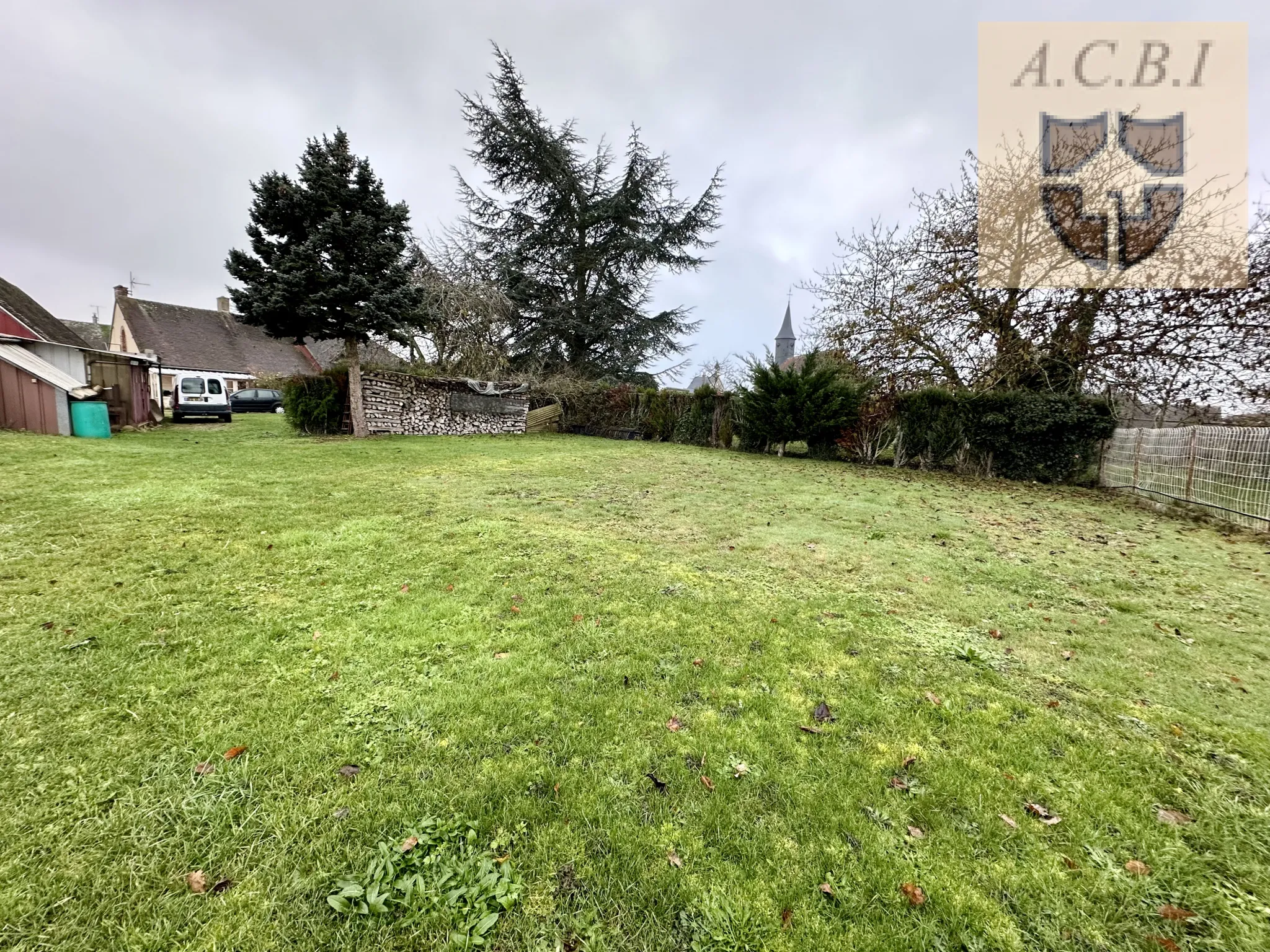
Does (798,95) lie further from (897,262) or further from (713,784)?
(713,784)

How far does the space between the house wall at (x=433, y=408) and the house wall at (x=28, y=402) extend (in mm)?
5364

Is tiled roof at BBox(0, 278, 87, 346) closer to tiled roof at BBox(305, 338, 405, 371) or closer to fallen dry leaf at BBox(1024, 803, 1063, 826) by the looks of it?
tiled roof at BBox(305, 338, 405, 371)

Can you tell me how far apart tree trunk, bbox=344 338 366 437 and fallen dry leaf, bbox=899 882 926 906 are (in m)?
13.6

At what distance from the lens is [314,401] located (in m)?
12.2

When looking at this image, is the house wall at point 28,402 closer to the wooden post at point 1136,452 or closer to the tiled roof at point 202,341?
the tiled roof at point 202,341

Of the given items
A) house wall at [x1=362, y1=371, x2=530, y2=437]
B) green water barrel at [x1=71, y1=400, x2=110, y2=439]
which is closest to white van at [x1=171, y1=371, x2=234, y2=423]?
green water barrel at [x1=71, y1=400, x2=110, y2=439]

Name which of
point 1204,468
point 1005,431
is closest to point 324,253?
point 1005,431

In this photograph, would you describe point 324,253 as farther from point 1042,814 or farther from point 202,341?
point 202,341

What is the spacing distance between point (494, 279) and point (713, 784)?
18.2 m

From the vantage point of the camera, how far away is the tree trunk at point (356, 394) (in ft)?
38.9

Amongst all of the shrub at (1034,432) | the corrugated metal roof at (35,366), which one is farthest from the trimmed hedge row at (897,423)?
the corrugated metal roof at (35,366)

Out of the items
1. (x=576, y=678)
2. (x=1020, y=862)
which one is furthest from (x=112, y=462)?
(x=1020, y=862)

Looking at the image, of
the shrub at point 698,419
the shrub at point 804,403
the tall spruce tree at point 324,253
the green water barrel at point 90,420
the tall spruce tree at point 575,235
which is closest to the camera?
the green water barrel at point 90,420

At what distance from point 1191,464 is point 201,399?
85.1 ft
